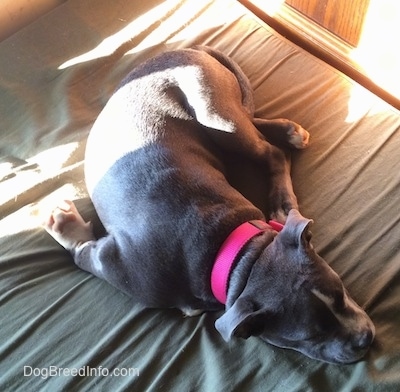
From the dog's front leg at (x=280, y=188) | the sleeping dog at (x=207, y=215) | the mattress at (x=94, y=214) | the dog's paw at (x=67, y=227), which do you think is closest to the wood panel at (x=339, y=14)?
the mattress at (x=94, y=214)

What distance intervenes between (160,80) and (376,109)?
82 cm

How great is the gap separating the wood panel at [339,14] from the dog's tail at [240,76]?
1.73 feet

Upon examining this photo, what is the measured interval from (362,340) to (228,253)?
0.42 meters

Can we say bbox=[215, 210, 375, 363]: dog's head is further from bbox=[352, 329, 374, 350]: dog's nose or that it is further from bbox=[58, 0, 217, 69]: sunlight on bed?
bbox=[58, 0, 217, 69]: sunlight on bed

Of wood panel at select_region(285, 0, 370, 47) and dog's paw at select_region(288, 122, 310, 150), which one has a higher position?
wood panel at select_region(285, 0, 370, 47)

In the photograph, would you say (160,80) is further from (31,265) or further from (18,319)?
(18,319)

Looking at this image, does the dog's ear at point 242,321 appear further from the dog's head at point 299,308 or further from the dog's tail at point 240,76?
the dog's tail at point 240,76

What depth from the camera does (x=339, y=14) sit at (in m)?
2.36

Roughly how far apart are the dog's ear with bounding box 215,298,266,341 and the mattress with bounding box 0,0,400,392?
0.49 ft

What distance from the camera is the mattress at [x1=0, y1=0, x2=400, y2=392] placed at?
153 centimetres

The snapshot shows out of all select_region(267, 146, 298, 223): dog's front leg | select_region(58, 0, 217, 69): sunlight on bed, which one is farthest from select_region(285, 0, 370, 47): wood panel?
select_region(267, 146, 298, 223): dog's front leg

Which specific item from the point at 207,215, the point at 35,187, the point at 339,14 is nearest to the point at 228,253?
the point at 207,215

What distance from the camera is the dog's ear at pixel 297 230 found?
1.42 m

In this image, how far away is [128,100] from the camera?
76.1 inches
